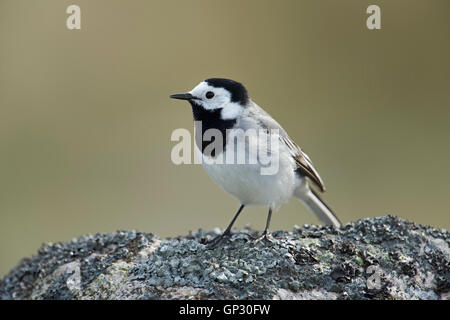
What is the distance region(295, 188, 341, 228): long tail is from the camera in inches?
199

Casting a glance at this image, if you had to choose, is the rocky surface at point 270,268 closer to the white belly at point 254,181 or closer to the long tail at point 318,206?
the white belly at point 254,181

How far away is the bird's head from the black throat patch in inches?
1.0

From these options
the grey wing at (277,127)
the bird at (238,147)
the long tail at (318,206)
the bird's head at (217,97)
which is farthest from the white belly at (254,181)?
the long tail at (318,206)

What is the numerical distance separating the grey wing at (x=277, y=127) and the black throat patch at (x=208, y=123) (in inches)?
5.6

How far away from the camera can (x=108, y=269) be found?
11.4 ft

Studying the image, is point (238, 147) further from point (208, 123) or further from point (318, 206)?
point (318, 206)

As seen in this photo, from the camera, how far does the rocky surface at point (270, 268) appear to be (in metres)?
3.10

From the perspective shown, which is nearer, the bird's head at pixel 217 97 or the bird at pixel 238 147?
the bird at pixel 238 147

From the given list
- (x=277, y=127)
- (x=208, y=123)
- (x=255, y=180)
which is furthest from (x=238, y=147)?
(x=277, y=127)

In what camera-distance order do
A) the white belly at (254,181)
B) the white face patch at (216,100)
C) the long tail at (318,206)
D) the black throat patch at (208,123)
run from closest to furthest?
the white belly at (254,181) < the black throat patch at (208,123) < the white face patch at (216,100) < the long tail at (318,206)

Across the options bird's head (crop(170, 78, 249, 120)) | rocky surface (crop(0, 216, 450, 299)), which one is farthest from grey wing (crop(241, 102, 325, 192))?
rocky surface (crop(0, 216, 450, 299))

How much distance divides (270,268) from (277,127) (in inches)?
64.2

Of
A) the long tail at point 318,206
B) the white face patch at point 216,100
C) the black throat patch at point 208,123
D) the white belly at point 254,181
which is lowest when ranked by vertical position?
the long tail at point 318,206
